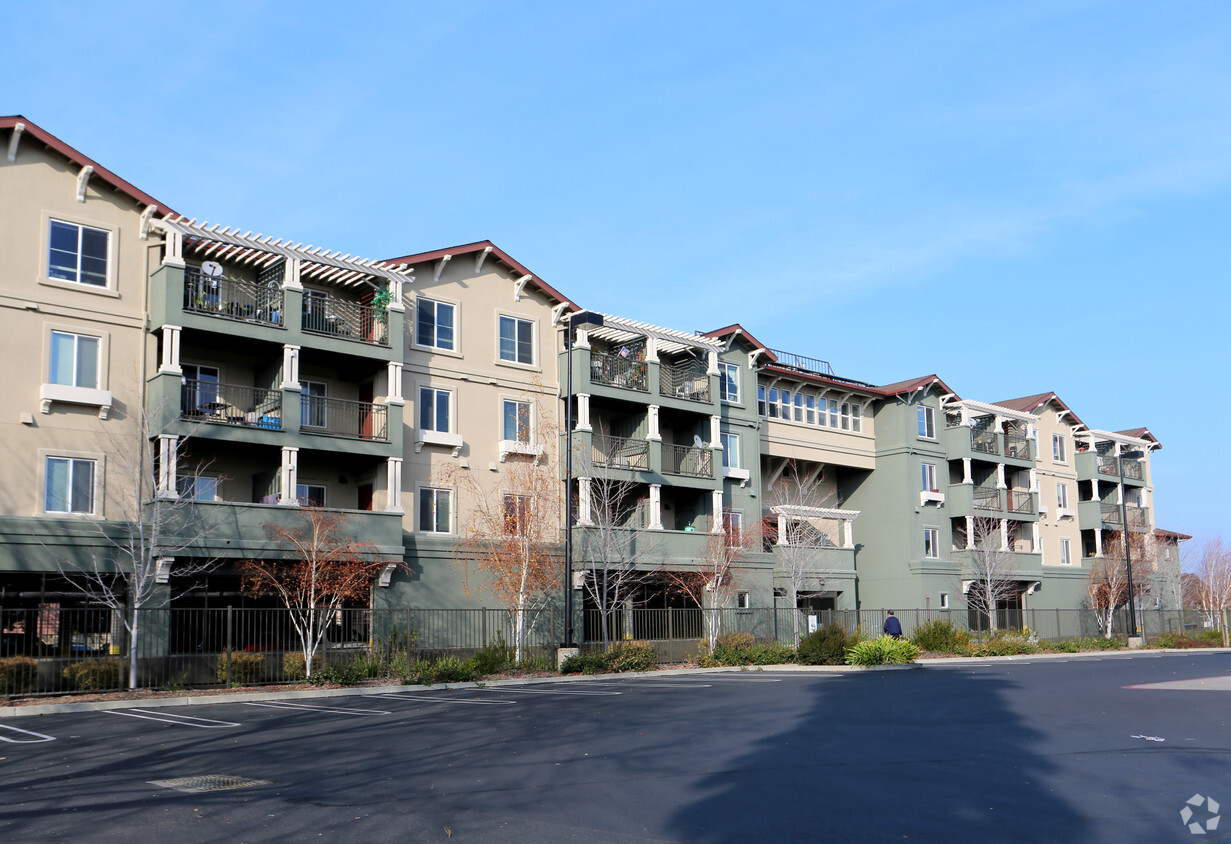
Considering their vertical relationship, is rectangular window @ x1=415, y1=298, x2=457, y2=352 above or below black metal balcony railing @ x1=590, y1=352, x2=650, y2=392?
above

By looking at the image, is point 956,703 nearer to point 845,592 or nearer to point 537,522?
point 537,522

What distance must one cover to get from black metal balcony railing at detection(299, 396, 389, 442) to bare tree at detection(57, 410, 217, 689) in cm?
465

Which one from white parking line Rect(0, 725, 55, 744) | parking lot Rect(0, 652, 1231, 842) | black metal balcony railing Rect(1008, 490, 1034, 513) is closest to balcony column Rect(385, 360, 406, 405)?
parking lot Rect(0, 652, 1231, 842)

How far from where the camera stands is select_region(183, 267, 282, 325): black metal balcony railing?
2966 cm

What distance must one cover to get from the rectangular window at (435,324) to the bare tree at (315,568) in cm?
728

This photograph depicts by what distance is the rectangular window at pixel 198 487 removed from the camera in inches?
1138

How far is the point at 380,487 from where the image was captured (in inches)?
1302

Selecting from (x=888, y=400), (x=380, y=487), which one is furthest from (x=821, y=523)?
(x=380, y=487)

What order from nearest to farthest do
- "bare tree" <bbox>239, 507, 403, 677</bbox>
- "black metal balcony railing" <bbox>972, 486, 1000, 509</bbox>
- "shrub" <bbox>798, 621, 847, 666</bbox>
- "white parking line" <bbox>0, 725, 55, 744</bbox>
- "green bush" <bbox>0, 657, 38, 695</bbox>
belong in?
"white parking line" <bbox>0, 725, 55, 744</bbox>
"green bush" <bbox>0, 657, 38, 695</bbox>
"bare tree" <bbox>239, 507, 403, 677</bbox>
"shrub" <bbox>798, 621, 847, 666</bbox>
"black metal balcony railing" <bbox>972, 486, 1000, 509</bbox>

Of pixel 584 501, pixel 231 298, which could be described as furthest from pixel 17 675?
pixel 584 501

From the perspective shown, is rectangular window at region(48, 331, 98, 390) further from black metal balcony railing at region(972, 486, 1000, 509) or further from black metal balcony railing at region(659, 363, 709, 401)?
black metal balcony railing at region(972, 486, 1000, 509)

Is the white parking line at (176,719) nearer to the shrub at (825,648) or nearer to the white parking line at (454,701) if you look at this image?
the white parking line at (454,701)

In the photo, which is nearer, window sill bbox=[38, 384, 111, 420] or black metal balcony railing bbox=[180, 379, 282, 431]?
window sill bbox=[38, 384, 111, 420]

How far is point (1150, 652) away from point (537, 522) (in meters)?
30.1
